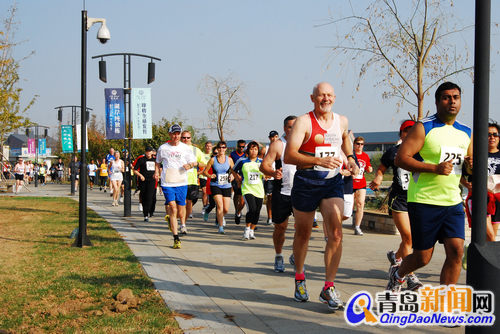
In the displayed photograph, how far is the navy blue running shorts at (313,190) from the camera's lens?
15.7ft

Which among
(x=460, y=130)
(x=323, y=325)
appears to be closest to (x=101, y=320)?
(x=323, y=325)

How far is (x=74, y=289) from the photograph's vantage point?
5.30m

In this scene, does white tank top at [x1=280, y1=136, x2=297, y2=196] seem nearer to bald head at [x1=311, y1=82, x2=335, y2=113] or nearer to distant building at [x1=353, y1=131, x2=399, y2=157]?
bald head at [x1=311, y1=82, x2=335, y2=113]

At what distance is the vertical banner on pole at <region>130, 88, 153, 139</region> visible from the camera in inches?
620

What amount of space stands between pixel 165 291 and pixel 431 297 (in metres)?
2.71

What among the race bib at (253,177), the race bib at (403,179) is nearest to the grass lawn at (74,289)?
the race bib at (253,177)

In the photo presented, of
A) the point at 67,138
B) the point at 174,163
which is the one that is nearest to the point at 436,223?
the point at 174,163

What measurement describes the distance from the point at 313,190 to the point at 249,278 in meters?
1.85

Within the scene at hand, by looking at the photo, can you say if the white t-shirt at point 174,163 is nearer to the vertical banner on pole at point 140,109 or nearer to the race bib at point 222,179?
the race bib at point 222,179

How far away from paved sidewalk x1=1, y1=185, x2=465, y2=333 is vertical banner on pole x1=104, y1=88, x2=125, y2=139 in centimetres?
537

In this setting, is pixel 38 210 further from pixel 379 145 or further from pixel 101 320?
pixel 379 145

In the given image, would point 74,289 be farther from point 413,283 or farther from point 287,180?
point 413,283

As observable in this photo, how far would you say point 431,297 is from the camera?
4535mm

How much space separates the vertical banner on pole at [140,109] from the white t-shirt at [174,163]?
7136 millimetres
